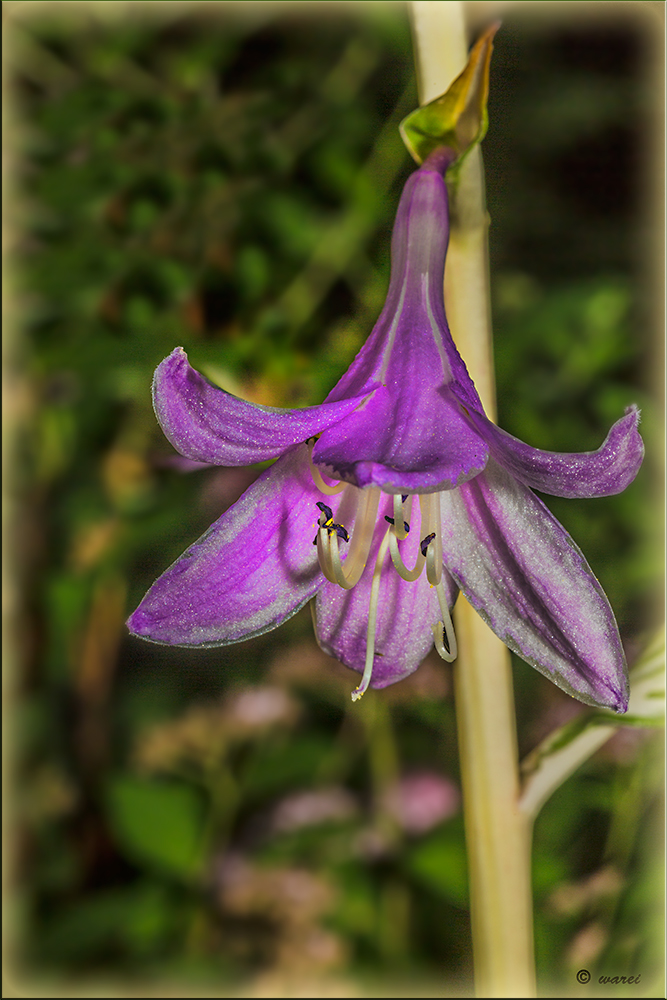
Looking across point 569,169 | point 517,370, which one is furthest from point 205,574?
Answer: point 569,169

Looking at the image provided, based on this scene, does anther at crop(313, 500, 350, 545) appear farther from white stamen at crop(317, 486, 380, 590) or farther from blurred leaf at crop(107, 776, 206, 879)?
blurred leaf at crop(107, 776, 206, 879)

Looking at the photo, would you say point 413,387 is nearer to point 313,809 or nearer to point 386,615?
point 386,615

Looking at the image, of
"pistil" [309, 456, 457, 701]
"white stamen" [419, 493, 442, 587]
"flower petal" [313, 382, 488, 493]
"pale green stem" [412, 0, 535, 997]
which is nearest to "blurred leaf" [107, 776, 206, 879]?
"pale green stem" [412, 0, 535, 997]

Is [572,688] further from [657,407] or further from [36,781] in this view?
[36,781]

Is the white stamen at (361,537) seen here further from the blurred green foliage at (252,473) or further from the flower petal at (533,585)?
the blurred green foliage at (252,473)

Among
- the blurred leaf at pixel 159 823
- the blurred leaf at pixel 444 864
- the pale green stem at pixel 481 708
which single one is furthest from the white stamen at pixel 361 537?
the blurred leaf at pixel 159 823

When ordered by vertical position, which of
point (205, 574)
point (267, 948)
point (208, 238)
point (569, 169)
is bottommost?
point (267, 948)
